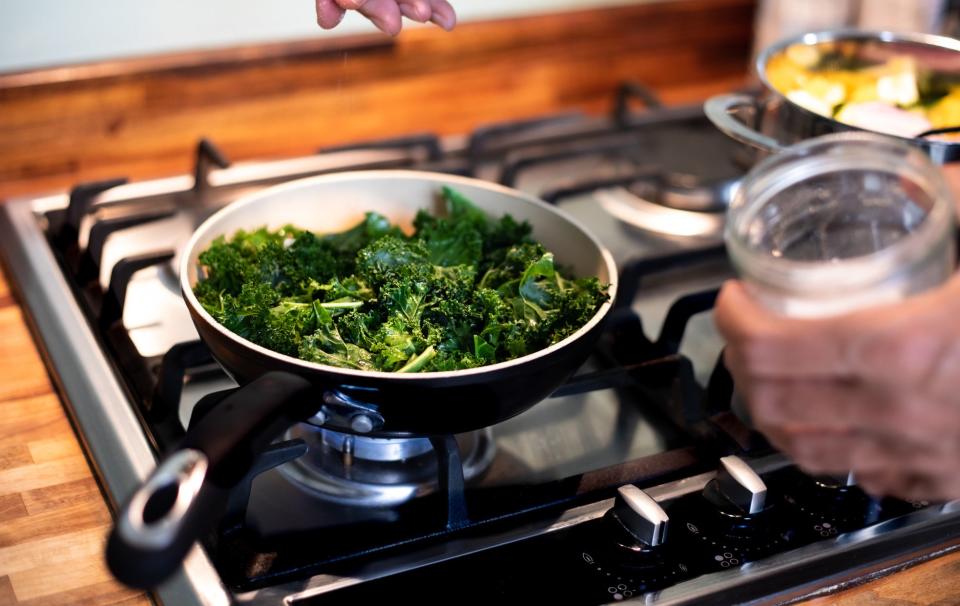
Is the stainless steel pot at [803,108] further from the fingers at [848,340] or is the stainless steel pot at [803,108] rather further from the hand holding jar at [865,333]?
the fingers at [848,340]

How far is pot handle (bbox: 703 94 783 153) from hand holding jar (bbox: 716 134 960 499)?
22 centimetres

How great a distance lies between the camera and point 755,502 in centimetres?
70

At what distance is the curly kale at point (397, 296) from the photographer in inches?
27.8

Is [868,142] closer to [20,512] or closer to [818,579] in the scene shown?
[818,579]

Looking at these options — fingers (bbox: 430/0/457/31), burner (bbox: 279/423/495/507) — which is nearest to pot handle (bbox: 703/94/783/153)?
fingers (bbox: 430/0/457/31)

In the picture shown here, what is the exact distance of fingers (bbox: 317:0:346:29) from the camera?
814 mm

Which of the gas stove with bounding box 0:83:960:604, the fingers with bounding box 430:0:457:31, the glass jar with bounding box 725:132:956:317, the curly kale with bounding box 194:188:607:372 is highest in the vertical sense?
the fingers with bounding box 430:0:457:31

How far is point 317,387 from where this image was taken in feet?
2.05

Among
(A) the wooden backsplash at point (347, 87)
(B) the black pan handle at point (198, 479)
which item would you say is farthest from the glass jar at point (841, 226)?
(A) the wooden backsplash at point (347, 87)

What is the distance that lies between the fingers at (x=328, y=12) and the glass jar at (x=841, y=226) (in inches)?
14.8

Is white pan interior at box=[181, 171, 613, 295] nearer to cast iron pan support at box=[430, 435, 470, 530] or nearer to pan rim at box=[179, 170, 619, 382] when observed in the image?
pan rim at box=[179, 170, 619, 382]

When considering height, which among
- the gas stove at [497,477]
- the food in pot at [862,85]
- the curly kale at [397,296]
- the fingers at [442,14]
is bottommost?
the gas stove at [497,477]

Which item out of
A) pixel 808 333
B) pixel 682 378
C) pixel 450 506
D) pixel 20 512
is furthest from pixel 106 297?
pixel 808 333

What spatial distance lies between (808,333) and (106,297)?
1.99 ft
